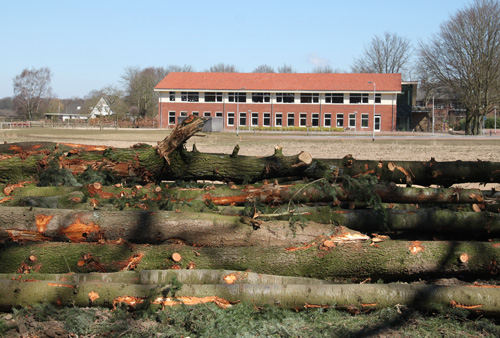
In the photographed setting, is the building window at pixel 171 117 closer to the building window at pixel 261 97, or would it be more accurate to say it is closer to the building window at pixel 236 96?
the building window at pixel 236 96

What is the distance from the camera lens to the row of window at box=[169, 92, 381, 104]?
6184 cm

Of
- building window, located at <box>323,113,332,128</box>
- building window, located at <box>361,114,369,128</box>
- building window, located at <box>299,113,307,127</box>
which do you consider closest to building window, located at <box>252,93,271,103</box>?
building window, located at <box>299,113,307,127</box>

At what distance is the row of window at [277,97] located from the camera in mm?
61844

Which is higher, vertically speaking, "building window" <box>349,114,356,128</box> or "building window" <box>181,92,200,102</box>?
"building window" <box>181,92,200,102</box>

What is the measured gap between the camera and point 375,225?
199 inches

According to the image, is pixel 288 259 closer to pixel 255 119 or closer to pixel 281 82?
pixel 255 119

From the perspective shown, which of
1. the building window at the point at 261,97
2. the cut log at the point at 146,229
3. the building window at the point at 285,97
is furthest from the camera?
the building window at the point at 261,97

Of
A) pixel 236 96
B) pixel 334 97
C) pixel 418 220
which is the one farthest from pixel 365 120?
pixel 418 220

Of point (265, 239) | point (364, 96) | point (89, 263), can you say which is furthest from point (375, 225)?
point (364, 96)

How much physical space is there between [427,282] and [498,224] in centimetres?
111

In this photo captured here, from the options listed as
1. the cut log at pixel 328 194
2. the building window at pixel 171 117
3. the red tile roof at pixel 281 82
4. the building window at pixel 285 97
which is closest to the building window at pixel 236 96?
the red tile roof at pixel 281 82

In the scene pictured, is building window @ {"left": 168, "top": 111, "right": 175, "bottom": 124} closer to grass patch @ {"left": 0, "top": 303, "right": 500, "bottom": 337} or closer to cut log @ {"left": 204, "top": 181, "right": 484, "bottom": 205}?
cut log @ {"left": 204, "top": 181, "right": 484, "bottom": 205}

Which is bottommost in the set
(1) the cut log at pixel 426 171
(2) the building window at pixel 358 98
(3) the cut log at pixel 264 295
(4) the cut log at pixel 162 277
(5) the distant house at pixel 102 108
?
(3) the cut log at pixel 264 295

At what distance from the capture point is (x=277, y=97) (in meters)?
62.9
